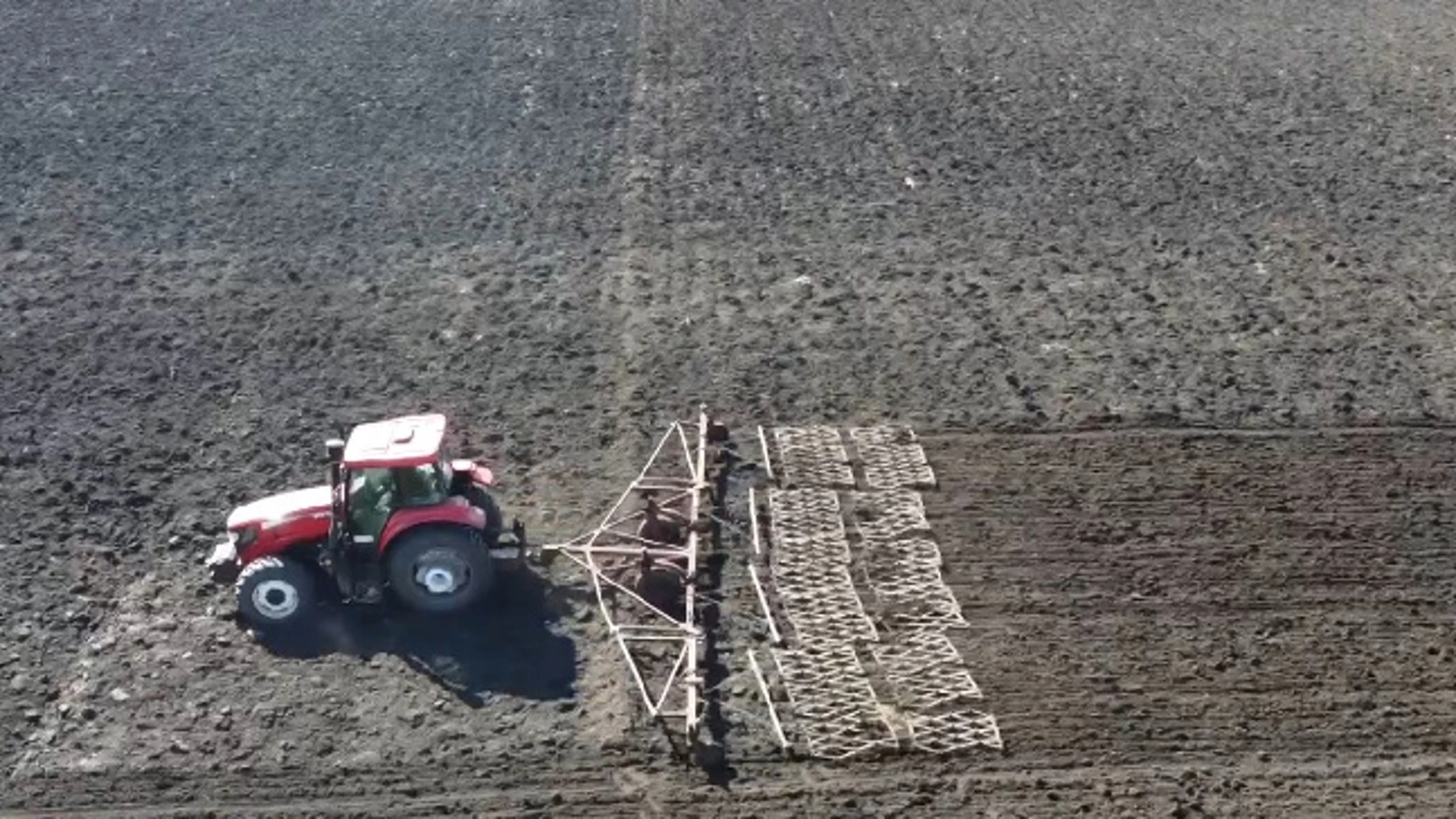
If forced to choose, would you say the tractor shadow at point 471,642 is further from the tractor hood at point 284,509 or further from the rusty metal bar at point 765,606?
the rusty metal bar at point 765,606

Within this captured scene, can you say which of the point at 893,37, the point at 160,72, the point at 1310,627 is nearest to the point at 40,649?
the point at 1310,627

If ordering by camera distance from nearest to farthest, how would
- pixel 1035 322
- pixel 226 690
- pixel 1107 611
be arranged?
pixel 226 690 < pixel 1107 611 < pixel 1035 322

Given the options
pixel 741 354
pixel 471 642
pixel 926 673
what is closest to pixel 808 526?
pixel 926 673

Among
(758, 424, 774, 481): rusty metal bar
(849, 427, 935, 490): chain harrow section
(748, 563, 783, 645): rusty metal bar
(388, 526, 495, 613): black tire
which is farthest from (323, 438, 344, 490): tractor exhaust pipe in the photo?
(849, 427, 935, 490): chain harrow section

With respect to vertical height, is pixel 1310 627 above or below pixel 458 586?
below

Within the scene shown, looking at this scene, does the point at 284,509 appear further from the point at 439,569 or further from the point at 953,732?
the point at 953,732

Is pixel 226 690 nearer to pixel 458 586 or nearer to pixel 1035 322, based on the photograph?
pixel 458 586

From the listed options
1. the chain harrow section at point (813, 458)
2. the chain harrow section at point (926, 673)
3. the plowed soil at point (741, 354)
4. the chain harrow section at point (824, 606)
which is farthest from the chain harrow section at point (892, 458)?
the chain harrow section at point (926, 673)
